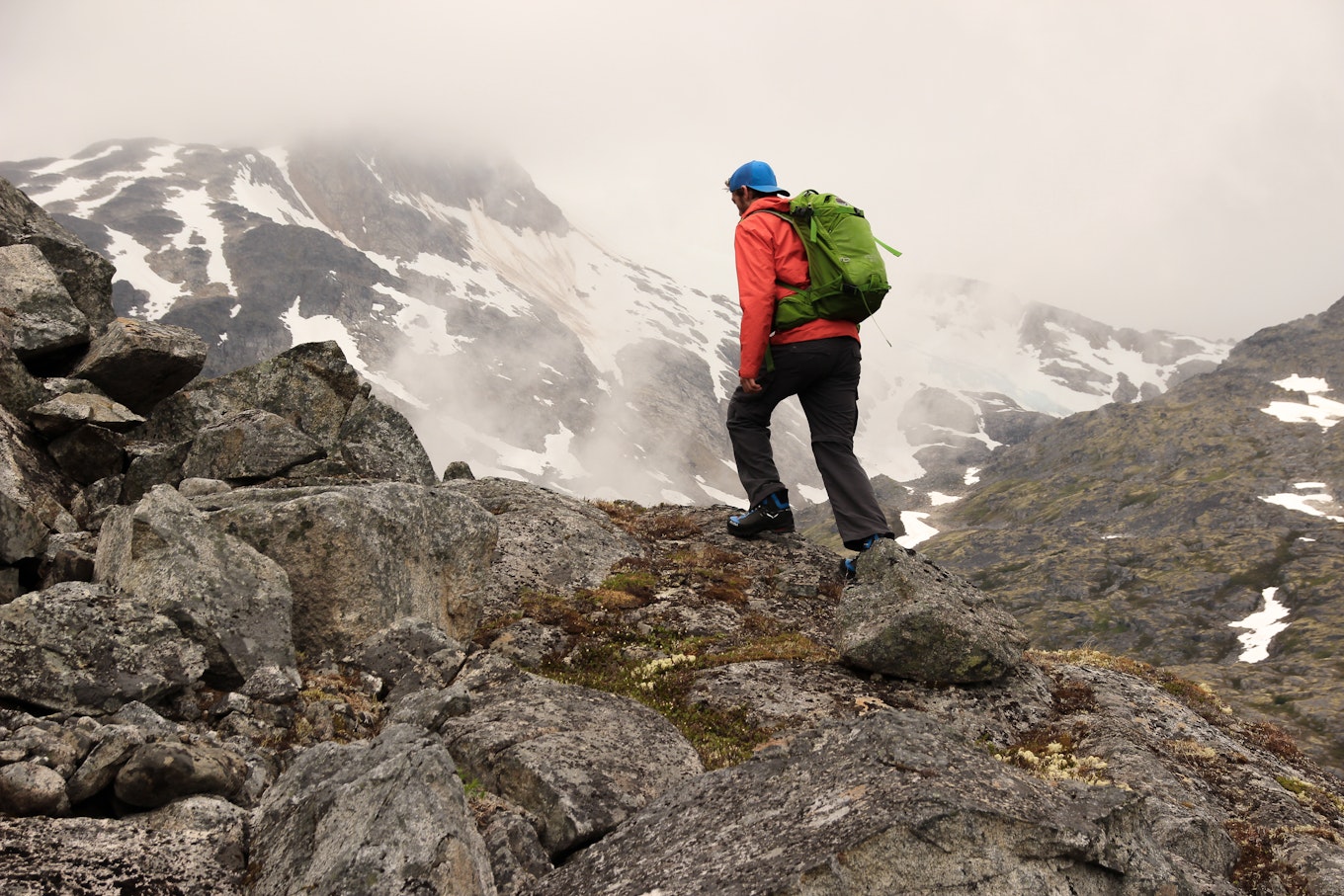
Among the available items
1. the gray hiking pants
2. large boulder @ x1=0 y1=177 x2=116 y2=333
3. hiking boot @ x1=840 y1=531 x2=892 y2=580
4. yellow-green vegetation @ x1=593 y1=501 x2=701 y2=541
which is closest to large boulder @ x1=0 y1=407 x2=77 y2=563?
large boulder @ x1=0 y1=177 x2=116 y2=333

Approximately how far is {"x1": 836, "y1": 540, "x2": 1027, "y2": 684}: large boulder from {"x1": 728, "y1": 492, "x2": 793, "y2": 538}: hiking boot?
4347mm

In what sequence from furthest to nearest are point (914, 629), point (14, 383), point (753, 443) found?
point (753, 443) → point (14, 383) → point (914, 629)

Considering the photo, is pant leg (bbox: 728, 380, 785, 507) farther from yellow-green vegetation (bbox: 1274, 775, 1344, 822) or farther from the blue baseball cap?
yellow-green vegetation (bbox: 1274, 775, 1344, 822)

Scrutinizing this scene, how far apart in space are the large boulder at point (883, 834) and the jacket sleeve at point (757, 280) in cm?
757

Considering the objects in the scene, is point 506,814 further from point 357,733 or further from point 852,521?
point 852,521

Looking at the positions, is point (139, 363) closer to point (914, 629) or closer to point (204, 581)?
point (204, 581)

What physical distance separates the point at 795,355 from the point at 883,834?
9.20 m

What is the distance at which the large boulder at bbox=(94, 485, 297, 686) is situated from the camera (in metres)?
8.78

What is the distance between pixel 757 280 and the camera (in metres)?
13.2

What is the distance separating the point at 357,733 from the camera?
8445 millimetres

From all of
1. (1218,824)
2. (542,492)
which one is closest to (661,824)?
(1218,824)

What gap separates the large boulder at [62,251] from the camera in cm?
1747

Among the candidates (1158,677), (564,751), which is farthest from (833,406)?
(1158,677)

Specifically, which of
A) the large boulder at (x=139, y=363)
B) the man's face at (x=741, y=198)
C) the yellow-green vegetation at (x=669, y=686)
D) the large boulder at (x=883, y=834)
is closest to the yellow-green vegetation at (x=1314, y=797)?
the large boulder at (x=883, y=834)
